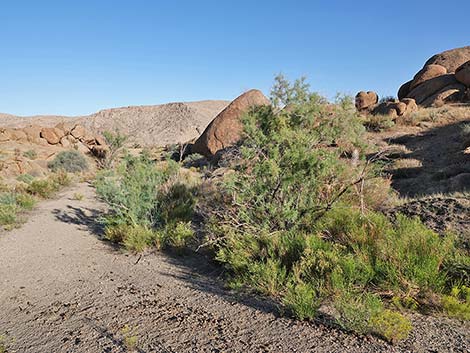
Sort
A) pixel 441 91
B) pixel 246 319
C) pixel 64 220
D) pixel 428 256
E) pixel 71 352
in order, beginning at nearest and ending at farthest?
pixel 71 352 < pixel 246 319 < pixel 428 256 < pixel 64 220 < pixel 441 91

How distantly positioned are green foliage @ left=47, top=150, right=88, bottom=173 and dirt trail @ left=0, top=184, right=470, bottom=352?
54.1 ft

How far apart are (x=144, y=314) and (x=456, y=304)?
307cm

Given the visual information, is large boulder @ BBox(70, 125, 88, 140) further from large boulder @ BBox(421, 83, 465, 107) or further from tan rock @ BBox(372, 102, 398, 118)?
large boulder @ BBox(421, 83, 465, 107)

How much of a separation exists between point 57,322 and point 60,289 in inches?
42.1

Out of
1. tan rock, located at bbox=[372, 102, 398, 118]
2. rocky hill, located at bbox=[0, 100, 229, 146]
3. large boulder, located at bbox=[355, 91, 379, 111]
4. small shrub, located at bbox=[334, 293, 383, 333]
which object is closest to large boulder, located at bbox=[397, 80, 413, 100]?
large boulder, located at bbox=[355, 91, 379, 111]

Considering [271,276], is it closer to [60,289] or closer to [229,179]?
[229,179]

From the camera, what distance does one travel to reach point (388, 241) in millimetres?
4277

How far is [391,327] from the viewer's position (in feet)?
9.55

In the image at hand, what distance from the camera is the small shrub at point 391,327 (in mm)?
2891

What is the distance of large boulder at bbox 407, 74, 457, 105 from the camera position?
24.0 metres

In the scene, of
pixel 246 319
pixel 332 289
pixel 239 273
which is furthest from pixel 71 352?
pixel 332 289

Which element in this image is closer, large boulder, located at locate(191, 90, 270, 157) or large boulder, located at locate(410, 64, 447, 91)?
large boulder, located at locate(191, 90, 270, 157)

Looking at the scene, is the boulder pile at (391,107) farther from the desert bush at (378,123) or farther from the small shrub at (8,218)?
the small shrub at (8,218)

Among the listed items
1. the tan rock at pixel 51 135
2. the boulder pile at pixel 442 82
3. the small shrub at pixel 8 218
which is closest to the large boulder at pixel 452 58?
the boulder pile at pixel 442 82
